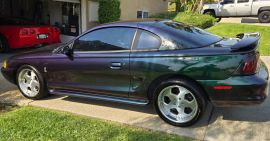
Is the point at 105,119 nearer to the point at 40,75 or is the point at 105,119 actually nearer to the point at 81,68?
the point at 81,68

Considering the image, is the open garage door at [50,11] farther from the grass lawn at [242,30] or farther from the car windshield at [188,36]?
the car windshield at [188,36]

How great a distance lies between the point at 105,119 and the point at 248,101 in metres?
2.08

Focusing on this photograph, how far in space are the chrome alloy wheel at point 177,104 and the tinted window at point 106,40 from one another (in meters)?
0.91

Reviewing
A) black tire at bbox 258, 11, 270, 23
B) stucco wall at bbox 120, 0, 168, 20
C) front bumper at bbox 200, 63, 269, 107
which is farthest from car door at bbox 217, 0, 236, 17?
front bumper at bbox 200, 63, 269, 107

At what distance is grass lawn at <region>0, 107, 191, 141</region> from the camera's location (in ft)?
14.1

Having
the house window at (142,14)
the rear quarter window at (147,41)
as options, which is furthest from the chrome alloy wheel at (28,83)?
the house window at (142,14)

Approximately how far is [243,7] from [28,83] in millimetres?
16750

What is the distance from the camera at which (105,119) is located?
16.3ft

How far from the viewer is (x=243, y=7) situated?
19.8m

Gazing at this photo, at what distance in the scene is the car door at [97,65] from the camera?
4871 millimetres

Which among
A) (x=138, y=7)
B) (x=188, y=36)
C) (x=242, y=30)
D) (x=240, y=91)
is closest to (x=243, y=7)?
(x=242, y=30)

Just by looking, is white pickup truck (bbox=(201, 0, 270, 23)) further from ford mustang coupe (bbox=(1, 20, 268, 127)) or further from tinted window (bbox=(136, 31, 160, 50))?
tinted window (bbox=(136, 31, 160, 50))

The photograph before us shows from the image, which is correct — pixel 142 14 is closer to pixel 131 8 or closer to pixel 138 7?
pixel 138 7

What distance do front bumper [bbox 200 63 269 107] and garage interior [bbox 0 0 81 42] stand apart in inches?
374
